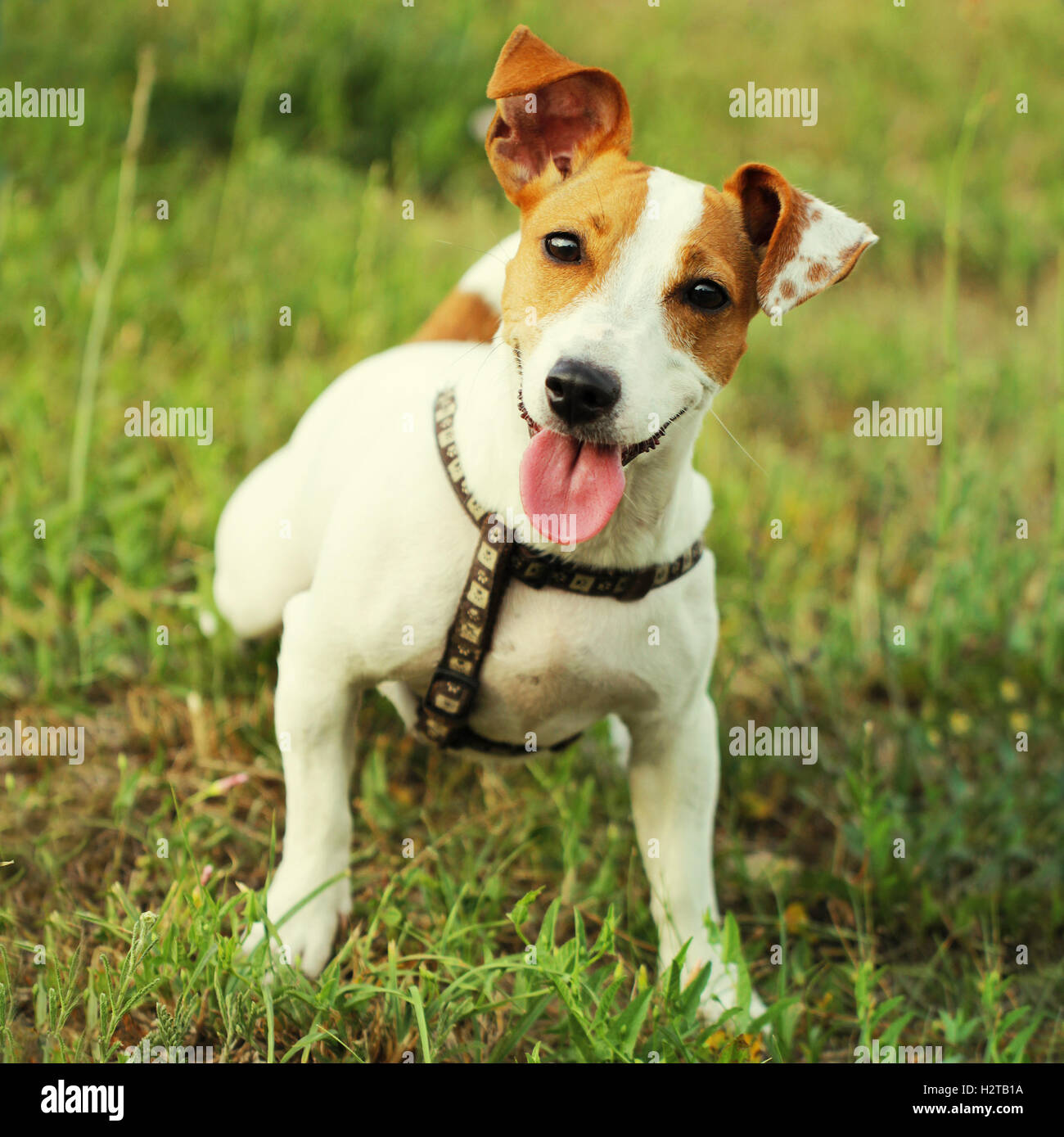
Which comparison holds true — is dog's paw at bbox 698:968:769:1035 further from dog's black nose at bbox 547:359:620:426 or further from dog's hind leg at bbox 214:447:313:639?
dog's hind leg at bbox 214:447:313:639

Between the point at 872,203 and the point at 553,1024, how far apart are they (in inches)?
228

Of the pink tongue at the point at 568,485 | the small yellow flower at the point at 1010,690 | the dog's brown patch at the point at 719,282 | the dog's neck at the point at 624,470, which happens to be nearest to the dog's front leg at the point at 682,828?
the dog's neck at the point at 624,470

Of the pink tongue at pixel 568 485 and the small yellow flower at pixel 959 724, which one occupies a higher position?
the pink tongue at pixel 568 485

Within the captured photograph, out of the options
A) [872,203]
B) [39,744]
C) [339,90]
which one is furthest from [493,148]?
[872,203]

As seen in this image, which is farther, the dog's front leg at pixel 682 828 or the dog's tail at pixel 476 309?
the dog's tail at pixel 476 309


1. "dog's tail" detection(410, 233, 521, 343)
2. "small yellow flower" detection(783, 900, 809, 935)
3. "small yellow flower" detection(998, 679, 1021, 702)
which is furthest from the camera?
"small yellow flower" detection(998, 679, 1021, 702)

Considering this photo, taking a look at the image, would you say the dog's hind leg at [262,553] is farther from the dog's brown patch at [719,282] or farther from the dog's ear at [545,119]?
the dog's brown patch at [719,282]

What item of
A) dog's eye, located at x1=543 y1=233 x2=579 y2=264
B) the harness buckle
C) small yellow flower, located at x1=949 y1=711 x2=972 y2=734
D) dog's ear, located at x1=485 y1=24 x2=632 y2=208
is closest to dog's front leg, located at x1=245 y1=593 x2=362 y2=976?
the harness buckle

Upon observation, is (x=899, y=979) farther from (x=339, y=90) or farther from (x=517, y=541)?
(x=339, y=90)

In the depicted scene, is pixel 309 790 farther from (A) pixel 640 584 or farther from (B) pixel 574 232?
(B) pixel 574 232

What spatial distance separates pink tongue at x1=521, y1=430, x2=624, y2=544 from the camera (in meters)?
1.92

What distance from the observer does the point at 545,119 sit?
2.20 meters

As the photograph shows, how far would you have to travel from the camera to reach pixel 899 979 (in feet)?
8.79

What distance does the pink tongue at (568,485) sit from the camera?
6.31ft
